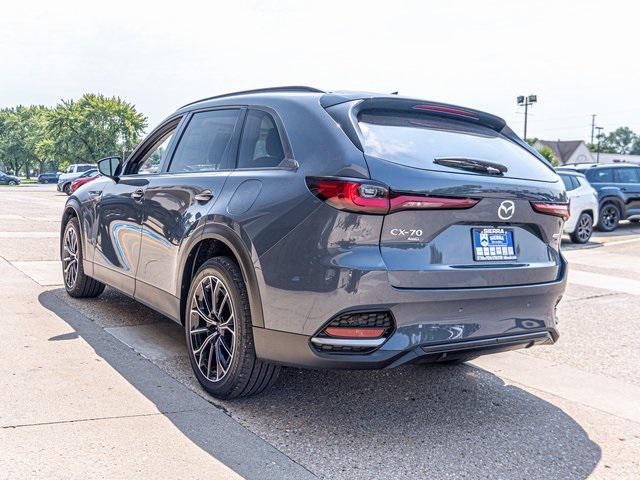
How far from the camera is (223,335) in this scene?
389cm

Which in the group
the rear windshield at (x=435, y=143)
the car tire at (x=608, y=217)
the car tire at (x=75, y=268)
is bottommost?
the car tire at (x=608, y=217)

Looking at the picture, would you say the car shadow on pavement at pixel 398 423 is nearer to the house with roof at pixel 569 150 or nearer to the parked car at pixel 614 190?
the parked car at pixel 614 190

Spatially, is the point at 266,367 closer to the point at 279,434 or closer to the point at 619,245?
the point at 279,434

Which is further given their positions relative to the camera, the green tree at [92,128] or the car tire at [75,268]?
the green tree at [92,128]

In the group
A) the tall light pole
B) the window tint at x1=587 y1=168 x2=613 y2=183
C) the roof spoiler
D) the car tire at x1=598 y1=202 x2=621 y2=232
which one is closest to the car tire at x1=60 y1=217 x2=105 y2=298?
the roof spoiler

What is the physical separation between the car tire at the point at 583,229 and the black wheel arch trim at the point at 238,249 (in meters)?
11.5

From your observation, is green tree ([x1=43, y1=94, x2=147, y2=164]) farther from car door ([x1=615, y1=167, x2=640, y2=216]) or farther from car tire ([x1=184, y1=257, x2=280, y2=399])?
car tire ([x1=184, y1=257, x2=280, y2=399])

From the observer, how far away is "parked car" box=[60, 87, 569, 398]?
128 inches

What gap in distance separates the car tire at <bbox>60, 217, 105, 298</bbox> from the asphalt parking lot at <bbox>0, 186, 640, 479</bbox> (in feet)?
1.88

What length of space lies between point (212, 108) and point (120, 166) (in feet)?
4.80

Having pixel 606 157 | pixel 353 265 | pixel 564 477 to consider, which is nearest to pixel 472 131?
pixel 353 265

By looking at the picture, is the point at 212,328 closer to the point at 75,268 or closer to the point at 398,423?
the point at 398,423

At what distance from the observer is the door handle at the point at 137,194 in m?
4.99

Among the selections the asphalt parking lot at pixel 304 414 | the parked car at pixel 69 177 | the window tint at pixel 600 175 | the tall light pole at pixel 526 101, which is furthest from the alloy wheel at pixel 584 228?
the tall light pole at pixel 526 101
